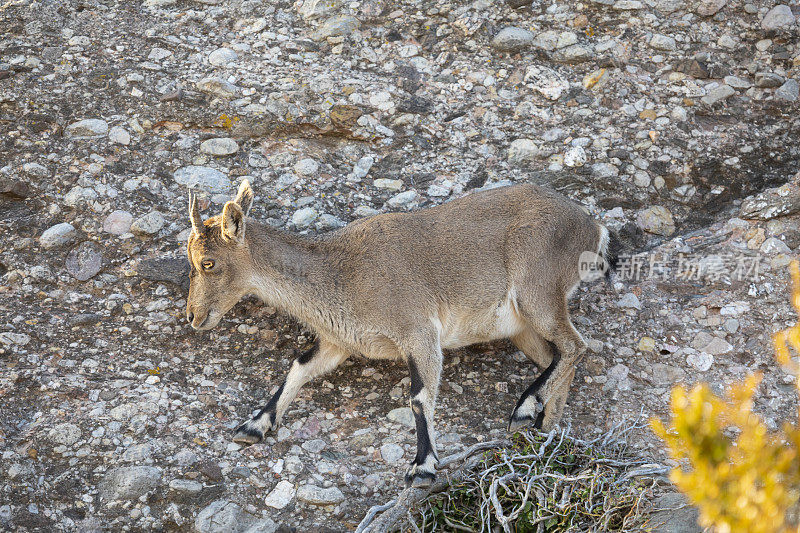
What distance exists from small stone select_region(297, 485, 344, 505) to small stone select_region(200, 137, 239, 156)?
11.7 ft

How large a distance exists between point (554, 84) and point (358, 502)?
4.98 m

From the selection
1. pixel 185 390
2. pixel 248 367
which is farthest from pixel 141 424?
pixel 248 367

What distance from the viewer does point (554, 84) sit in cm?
838

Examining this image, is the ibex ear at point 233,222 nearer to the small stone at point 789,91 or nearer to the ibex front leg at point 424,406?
the ibex front leg at point 424,406

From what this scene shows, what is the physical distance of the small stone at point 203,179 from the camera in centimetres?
742

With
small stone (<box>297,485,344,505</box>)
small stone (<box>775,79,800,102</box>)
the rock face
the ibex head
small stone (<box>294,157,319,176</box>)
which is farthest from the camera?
small stone (<box>775,79,800,102</box>)

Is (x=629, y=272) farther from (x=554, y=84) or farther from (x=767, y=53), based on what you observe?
(x=767, y=53)

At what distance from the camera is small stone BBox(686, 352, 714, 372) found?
6527 mm

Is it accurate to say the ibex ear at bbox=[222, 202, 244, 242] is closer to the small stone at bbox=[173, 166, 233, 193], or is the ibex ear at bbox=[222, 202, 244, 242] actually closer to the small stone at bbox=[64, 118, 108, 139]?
the small stone at bbox=[173, 166, 233, 193]

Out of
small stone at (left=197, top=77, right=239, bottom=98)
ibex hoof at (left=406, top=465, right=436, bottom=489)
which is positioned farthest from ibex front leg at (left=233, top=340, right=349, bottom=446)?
small stone at (left=197, top=77, right=239, bottom=98)

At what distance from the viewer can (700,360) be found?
657cm

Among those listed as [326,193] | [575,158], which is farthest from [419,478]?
Answer: [575,158]

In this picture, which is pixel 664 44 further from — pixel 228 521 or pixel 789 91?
pixel 228 521

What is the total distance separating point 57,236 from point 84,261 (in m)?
0.33
